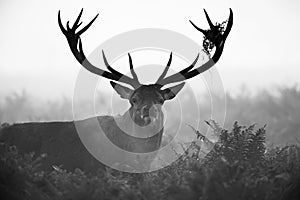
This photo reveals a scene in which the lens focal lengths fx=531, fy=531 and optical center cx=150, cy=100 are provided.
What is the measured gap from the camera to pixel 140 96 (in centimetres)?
818

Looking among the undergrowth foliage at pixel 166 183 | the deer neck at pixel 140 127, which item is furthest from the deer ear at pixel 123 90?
the undergrowth foliage at pixel 166 183

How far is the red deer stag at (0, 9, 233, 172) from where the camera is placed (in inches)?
322

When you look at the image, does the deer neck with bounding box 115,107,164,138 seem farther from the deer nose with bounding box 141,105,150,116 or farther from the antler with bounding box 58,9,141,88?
the antler with bounding box 58,9,141,88

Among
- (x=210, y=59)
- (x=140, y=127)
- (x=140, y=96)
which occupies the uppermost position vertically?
(x=210, y=59)

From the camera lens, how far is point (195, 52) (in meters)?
9.83

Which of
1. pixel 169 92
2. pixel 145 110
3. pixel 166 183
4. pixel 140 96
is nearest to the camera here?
pixel 166 183

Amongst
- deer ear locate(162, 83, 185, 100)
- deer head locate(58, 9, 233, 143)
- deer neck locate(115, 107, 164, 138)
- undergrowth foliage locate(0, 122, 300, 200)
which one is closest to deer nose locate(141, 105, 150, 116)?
deer head locate(58, 9, 233, 143)

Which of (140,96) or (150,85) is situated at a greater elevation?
(150,85)

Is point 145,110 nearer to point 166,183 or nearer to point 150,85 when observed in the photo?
point 150,85

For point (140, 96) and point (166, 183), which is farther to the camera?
point (140, 96)

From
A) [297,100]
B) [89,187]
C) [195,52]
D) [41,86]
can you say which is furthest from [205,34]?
[41,86]

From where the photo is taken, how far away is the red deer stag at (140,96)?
8.19 meters

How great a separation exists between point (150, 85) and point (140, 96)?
0.88 ft

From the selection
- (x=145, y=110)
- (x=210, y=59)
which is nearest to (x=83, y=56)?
(x=145, y=110)
